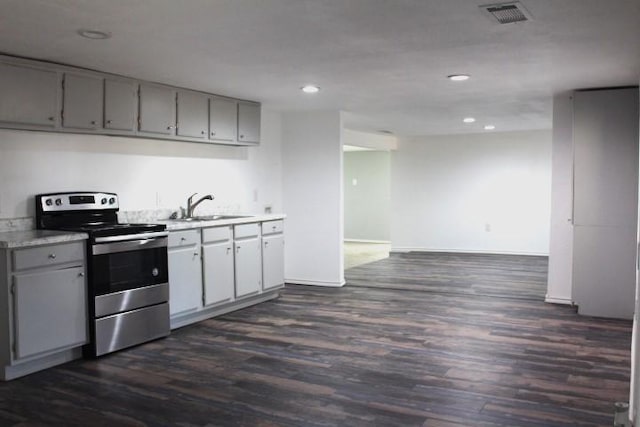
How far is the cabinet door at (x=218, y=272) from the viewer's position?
5.04 meters

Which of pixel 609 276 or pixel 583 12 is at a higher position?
pixel 583 12

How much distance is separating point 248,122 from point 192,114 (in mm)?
865

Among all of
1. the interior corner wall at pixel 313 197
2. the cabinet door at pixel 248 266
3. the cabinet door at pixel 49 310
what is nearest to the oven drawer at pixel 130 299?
the cabinet door at pixel 49 310

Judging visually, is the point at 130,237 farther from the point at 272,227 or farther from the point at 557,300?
the point at 557,300

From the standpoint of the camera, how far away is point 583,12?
9.58 feet

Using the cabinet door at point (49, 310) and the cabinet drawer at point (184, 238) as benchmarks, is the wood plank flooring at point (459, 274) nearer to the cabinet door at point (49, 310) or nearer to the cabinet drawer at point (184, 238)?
the cabinet drawer at point (184, 238)

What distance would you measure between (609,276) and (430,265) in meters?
3.39

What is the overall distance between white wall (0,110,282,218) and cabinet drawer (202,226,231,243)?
1.86 feet

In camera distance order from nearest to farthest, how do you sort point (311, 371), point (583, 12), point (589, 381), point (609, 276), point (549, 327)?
point (583, 12), point (589, 381), point (311, 371), point (549, 327), point (609, 276)

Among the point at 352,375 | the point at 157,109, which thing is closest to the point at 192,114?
the point at 157,109

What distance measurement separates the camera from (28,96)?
3.87 meters

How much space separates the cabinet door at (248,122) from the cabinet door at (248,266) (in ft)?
3.68

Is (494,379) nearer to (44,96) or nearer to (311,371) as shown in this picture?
(311,371)

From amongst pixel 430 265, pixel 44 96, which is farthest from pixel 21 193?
pixel 430 265
